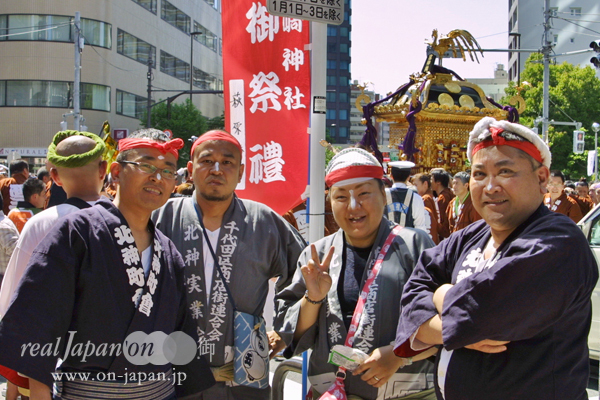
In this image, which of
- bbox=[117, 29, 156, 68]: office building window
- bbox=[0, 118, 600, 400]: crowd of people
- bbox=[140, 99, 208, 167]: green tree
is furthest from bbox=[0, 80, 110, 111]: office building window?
bbox=[0, 118, 600, 400]: crowd of people

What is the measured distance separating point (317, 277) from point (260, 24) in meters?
2.37

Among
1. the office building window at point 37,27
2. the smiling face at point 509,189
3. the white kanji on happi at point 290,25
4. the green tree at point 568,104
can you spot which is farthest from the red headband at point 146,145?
the green tree at point 568,104

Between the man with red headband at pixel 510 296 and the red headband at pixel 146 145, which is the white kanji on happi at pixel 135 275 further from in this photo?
the man with red headband at pixel 510 296

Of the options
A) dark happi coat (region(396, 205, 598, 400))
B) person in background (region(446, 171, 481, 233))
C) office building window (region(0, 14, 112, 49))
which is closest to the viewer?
dark happi coat (region(396, 205, 598, 400))

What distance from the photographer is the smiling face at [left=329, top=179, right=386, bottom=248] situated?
2.69 metres

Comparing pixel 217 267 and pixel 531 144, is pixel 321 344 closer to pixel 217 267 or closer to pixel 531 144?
pixel 217 267

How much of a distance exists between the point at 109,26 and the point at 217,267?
102ft

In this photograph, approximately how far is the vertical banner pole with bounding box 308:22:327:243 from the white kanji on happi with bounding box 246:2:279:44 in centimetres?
80

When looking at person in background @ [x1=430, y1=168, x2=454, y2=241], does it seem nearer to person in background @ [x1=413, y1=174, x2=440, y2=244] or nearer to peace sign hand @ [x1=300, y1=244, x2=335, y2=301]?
person in background @ [x1=413, y1=174, x2=440, y2=244]

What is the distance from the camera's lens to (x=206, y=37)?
45.1 metres

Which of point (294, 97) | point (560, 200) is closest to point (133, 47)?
point (560, 200)

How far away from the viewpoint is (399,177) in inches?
254

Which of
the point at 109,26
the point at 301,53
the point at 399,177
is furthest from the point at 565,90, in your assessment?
the point at 301,53

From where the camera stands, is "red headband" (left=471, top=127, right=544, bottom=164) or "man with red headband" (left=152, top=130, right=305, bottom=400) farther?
"man with red headband" (left=152, top=130, right=305, bottom=400)
